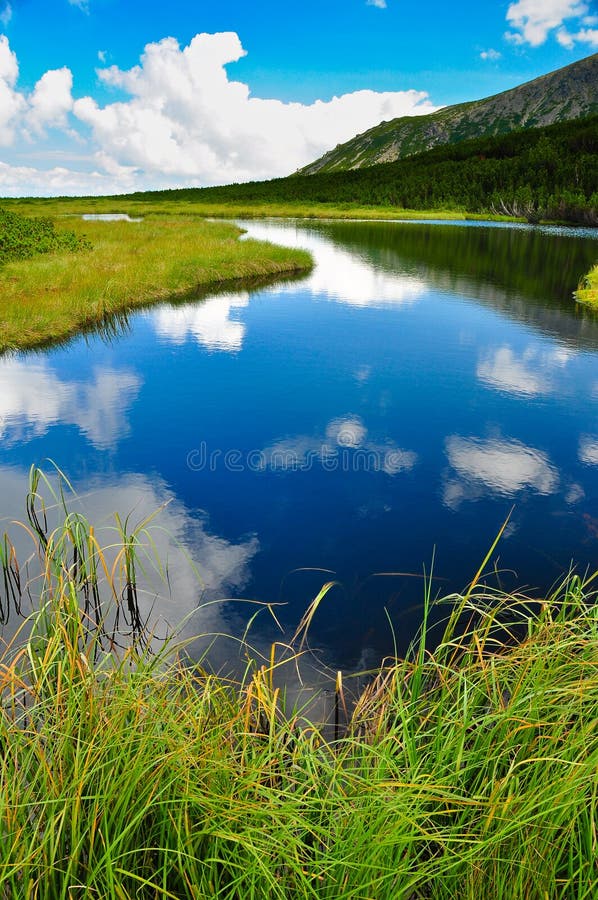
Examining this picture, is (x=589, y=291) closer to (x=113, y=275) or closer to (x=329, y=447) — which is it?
(x=329, y=447)

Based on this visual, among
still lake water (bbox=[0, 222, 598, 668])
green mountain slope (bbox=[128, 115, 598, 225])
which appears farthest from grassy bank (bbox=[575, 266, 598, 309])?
green mountain slope (bbox=[128, 115, 598, 225])

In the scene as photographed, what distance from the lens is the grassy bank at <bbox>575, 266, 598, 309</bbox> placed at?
90.6ft

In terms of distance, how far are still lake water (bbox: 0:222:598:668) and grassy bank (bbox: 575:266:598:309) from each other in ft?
8.41

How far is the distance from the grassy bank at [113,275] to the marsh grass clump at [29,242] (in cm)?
90

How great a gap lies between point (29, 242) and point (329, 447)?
28411 millimetres

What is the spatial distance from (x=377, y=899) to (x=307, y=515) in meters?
6.96

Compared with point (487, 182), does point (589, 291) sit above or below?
below

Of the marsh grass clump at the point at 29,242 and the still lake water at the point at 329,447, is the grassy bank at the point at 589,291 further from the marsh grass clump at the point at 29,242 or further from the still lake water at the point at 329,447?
the marsh grass clump at the point at 29,242

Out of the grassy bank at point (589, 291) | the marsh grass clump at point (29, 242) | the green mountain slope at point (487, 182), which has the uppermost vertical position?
the green mountain slope at point (487, 182)

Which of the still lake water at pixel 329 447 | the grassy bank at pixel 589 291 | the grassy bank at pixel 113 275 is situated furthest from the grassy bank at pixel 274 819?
the grassy bank at pixel 589 291

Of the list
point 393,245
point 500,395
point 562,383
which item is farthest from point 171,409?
point 393,245

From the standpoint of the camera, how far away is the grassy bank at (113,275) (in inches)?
823

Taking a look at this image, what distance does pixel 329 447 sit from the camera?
12.6 meters

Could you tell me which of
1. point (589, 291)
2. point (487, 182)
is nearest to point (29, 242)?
point (589, 291)
